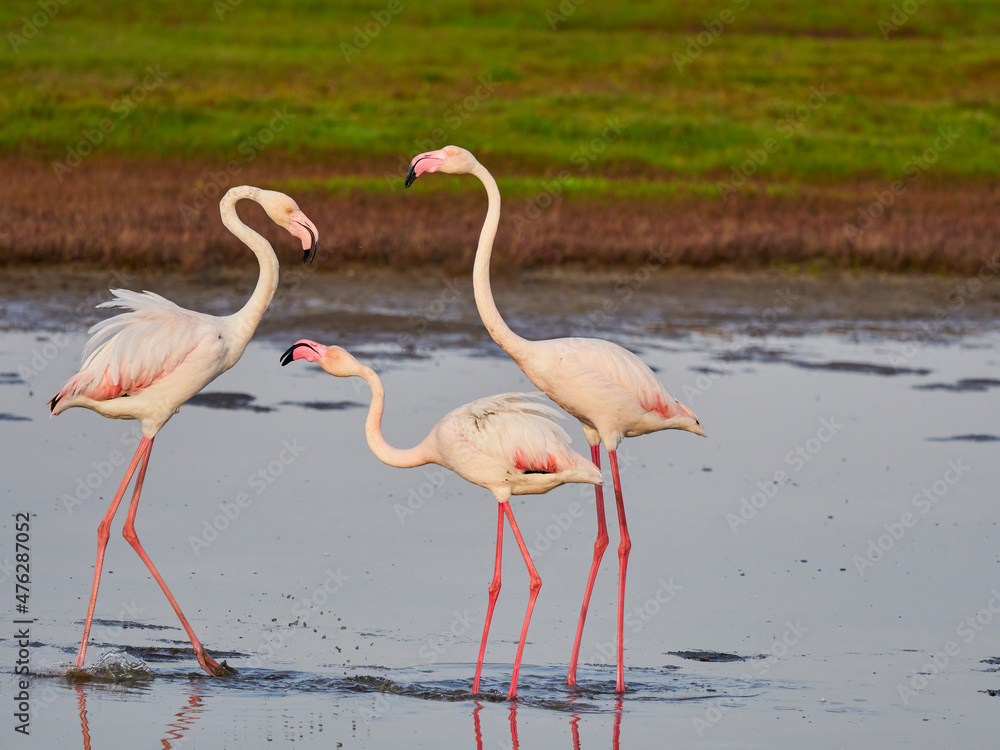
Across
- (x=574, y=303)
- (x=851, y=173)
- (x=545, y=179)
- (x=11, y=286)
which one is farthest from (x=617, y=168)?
(x=11, y=286)

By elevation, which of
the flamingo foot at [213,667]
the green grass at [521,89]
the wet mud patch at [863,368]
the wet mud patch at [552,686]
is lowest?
the wet mud patch at [552,686]

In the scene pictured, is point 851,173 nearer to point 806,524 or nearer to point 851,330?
point 851,330

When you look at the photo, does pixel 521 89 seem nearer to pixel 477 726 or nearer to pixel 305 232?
pixel 305 232

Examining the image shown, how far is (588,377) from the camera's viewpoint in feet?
20.6

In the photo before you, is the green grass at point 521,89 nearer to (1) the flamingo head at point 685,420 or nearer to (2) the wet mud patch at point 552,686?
(1) the flamingo head at point 685,420

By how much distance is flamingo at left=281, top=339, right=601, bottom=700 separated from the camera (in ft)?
19.5

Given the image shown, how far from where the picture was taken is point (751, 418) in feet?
32.9

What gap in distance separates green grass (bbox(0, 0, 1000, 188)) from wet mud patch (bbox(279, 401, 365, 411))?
33.6 feet

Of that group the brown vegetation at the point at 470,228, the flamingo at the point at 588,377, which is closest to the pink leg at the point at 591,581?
the flamingo at the point at 588,377

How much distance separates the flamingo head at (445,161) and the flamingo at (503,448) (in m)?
0.83

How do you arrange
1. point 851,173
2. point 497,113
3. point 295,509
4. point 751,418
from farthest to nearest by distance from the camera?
1. point 497,113
2. point 851,173
3. point 751,418
4. point 295,509

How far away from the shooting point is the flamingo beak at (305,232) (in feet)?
20.6

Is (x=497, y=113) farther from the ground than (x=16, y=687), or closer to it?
farther from the ground

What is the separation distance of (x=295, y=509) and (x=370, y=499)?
46cm
